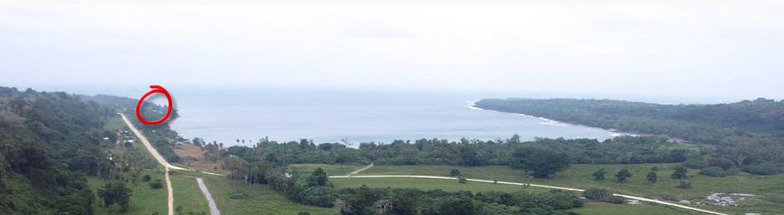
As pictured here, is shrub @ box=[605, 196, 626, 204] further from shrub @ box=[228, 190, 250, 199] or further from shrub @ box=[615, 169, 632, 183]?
shrub @ box=[228, 190, 250, 199]

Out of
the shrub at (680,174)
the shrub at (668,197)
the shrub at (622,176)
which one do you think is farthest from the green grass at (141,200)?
the shrub at (680,174)

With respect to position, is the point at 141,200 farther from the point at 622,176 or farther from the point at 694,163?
the point at 694,163

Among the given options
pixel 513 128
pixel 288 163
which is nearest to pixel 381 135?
pixel 513 128

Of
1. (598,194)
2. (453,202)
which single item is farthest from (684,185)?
(453,202)

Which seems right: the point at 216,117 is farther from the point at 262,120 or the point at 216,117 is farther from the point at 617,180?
the point at 617,180

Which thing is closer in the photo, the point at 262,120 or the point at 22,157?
the point at 22,157

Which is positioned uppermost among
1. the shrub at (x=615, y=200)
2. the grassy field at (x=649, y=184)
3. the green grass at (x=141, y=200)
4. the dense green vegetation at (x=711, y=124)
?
the dense green vegetation at (x=711, y=124)

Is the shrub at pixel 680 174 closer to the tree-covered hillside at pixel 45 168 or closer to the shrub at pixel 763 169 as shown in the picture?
the shrub at pixel 763 169

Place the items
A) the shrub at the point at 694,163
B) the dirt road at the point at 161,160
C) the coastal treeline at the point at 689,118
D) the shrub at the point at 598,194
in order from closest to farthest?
the dirt road at the point at 161,160, the shrub at the point at 598,194, the shrub at the point at 694,163, the coastal treeline at the point at 689,118
